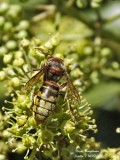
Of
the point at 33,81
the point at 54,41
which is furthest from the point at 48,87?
the point at 54,41

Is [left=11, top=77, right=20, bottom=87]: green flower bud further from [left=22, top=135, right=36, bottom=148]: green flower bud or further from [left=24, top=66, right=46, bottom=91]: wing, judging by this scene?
[left=22, top=135, right=36, bottom=148]: green flower bud

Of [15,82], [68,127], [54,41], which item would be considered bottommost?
[68,127]

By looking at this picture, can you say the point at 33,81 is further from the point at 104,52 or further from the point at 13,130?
the point at 104,52

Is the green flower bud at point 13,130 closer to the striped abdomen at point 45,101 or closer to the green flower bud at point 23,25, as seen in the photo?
the striped abdomen at point 45,101

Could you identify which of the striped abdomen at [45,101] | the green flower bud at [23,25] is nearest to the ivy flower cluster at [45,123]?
the striped abdomen at [45,101]

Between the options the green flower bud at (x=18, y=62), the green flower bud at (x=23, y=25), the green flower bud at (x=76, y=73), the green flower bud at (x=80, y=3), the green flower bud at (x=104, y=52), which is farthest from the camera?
the green flower bud at (x=104, y=52)

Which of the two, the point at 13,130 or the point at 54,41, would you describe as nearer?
the point at 13,130
